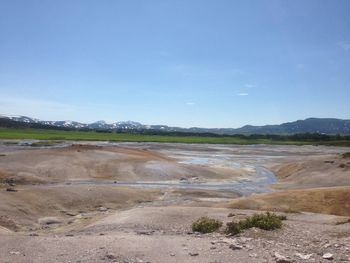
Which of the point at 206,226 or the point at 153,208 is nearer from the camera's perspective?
the point at 206,226

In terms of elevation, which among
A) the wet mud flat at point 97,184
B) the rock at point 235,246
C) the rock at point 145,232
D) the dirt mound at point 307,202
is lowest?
the wet mud flat at point 97,184

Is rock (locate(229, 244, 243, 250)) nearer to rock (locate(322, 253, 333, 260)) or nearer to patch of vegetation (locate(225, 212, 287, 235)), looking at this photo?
patch of vegetation (locate(225, 212, 287, 235))

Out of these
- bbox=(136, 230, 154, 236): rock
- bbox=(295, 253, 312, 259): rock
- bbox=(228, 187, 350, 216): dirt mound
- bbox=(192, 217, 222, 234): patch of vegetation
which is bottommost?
bbox=(228, 187, 350, 216): dirt mound

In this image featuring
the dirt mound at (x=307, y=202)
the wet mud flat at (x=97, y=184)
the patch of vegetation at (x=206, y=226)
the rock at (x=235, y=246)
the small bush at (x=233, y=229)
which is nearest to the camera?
the rock at (x=235, y=246)

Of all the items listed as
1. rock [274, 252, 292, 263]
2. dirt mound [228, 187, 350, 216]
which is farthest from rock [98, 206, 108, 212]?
rock [274, 252, 292, 263]

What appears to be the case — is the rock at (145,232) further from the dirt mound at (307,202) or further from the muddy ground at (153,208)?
the dirt mound at (307,202)

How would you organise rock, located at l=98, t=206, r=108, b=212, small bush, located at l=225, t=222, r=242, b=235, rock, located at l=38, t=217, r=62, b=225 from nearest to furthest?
1. small bush, located at l=225, t=222, r=242, b=235
2. rock, located at l=38, t=217, r=62, b=225
3. rock, located at l=98, t=206, r=108, b=212

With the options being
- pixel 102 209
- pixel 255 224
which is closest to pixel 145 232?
pixel 255 224

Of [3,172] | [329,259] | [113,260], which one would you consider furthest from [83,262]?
[3,172]

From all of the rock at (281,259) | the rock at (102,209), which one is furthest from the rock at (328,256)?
the rock at (102,209)

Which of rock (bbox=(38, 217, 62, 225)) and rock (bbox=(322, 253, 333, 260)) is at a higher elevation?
rock (bbox=(322, 253, 333, 260))

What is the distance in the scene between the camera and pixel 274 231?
1814 centimetres

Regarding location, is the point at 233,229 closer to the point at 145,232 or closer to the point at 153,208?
the point at 145,232

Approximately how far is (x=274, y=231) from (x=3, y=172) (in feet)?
134
